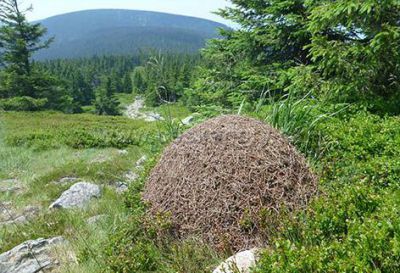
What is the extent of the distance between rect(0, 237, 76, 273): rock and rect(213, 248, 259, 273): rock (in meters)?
2.14

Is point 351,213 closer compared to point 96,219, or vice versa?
point 351,213

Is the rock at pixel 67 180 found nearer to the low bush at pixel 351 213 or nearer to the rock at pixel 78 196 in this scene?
the rock at pixel 78 196

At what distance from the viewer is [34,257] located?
15.4ft

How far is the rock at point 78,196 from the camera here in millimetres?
6906

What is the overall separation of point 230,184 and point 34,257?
250 cm

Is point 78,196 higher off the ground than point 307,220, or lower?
lower

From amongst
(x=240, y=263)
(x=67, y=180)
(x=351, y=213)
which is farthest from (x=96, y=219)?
(x=67, y=180)

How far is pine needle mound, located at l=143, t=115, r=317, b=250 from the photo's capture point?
4328mm

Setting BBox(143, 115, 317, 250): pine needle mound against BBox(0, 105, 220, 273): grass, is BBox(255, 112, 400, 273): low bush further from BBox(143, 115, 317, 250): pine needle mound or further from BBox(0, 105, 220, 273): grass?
BBox(0, 105, 220, 273): grass

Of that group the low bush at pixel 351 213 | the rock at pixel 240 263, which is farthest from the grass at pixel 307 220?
the rock at pixel 240 263

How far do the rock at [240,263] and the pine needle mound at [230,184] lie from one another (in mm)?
425

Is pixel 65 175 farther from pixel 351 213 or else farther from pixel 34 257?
pixel 351 213

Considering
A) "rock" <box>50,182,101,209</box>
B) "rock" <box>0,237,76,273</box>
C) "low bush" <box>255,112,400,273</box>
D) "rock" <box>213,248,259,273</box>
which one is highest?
"low bush" <box>255,112,400,273</box>

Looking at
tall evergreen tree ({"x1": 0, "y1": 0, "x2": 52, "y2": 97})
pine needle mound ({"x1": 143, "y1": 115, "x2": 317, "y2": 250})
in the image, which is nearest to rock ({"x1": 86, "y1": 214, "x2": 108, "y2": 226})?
pine needle mound ({"x1": 143, "y1": 115, "x2": 317, "y2": 250})
